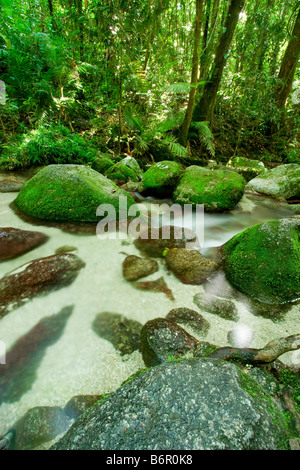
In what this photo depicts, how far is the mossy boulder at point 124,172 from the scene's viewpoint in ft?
20.6

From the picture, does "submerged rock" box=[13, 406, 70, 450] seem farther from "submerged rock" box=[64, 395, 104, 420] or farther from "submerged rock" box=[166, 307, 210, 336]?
"submerged rock" box=[166, 307, 210, 336]

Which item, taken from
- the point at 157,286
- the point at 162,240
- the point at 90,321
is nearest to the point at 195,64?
the point at 162,240

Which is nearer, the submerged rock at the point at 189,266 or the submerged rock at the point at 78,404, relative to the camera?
the submerged rock at the point at 78,404

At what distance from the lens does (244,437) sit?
0.98 metres

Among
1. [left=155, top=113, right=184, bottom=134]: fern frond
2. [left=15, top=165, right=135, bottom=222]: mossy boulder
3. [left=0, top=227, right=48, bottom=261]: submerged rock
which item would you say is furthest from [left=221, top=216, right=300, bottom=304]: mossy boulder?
[left=155, top=113, right=184, bottom=134]: fern frond

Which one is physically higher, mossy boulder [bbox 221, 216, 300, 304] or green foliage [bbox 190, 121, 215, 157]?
green foliage [bbox 190, 121, 215, 157]

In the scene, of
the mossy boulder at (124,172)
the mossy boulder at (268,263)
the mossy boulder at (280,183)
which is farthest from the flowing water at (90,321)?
the mossy boulder at (280,183)

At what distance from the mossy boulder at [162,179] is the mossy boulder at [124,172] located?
671 millimetres

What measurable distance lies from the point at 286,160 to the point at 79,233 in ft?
36.5

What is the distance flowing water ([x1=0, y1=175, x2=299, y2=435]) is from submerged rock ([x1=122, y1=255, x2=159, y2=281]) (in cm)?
9

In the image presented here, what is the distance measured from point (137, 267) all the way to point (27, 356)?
1583 millimetres

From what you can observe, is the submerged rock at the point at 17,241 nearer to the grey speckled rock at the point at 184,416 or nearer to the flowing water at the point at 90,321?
A: the flowing water at the point at 90,321

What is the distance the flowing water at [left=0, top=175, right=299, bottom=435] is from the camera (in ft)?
5.88
